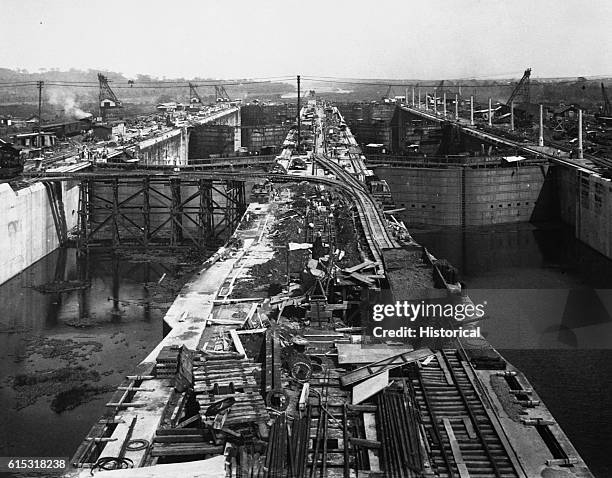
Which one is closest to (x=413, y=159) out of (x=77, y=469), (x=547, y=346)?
(x=547, y=346)

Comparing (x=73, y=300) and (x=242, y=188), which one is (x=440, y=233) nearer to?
(x=242, y=188)

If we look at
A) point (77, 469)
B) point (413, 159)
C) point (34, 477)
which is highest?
point (413, 159)

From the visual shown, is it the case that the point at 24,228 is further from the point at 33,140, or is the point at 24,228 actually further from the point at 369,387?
the point at 369,387

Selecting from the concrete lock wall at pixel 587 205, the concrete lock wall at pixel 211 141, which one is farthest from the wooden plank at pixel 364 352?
the concrete lock wall at pixel 211 141

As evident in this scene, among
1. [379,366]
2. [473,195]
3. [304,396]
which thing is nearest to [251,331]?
[379,366]

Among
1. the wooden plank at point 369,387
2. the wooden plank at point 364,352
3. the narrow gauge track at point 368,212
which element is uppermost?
the narrow gauge track at point 368,212

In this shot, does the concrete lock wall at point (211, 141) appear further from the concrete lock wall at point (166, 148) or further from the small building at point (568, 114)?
the small building at point (568, 114)

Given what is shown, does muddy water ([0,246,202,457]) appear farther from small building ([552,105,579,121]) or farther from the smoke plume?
the smoke plume

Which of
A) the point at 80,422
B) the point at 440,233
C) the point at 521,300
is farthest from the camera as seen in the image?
the point at 440,233

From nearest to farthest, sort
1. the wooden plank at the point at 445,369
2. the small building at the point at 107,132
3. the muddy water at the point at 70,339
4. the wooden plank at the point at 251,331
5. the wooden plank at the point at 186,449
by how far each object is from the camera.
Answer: the wooden plank at the point at 186,449 → the wooden plank at the point at 445,369 → the wooden plank at the point at 251,331 → the muddy water at the point at 70,339 → the small building at the point at 107,132
